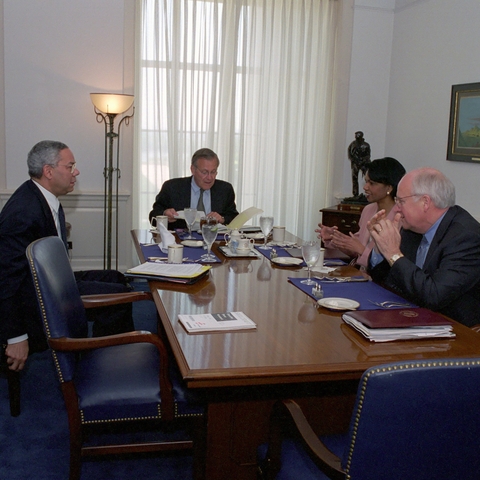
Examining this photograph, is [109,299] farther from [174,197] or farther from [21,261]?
[174,197]

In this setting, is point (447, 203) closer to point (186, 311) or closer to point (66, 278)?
point (186, 311)

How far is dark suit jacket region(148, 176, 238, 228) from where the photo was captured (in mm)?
4227

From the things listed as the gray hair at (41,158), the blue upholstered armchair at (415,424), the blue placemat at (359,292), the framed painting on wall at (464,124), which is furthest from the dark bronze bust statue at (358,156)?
the blue upholstered armchair at (415,424)

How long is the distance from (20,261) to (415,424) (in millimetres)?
1850

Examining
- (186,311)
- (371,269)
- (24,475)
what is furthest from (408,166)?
(24,475)

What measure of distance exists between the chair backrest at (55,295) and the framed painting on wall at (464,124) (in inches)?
136

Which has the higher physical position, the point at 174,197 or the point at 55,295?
the point at 174,197

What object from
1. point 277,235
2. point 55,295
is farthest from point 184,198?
point 55,295

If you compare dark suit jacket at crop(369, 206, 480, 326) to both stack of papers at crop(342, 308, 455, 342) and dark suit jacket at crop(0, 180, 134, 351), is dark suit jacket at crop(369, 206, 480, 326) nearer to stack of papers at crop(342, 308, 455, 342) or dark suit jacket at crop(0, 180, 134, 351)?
stack of papers at crop(342, 308, 455, 342)

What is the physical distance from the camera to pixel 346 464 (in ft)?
4.00

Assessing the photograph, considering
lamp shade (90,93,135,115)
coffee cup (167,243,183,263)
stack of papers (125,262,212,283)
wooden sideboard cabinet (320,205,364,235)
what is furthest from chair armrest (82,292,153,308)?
wooden sideboard cabinet (320,205,364,235)

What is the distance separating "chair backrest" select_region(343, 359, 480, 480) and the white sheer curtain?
4.33 m

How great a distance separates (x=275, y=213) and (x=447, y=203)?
3447 mm

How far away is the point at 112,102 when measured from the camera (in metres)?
4.68
